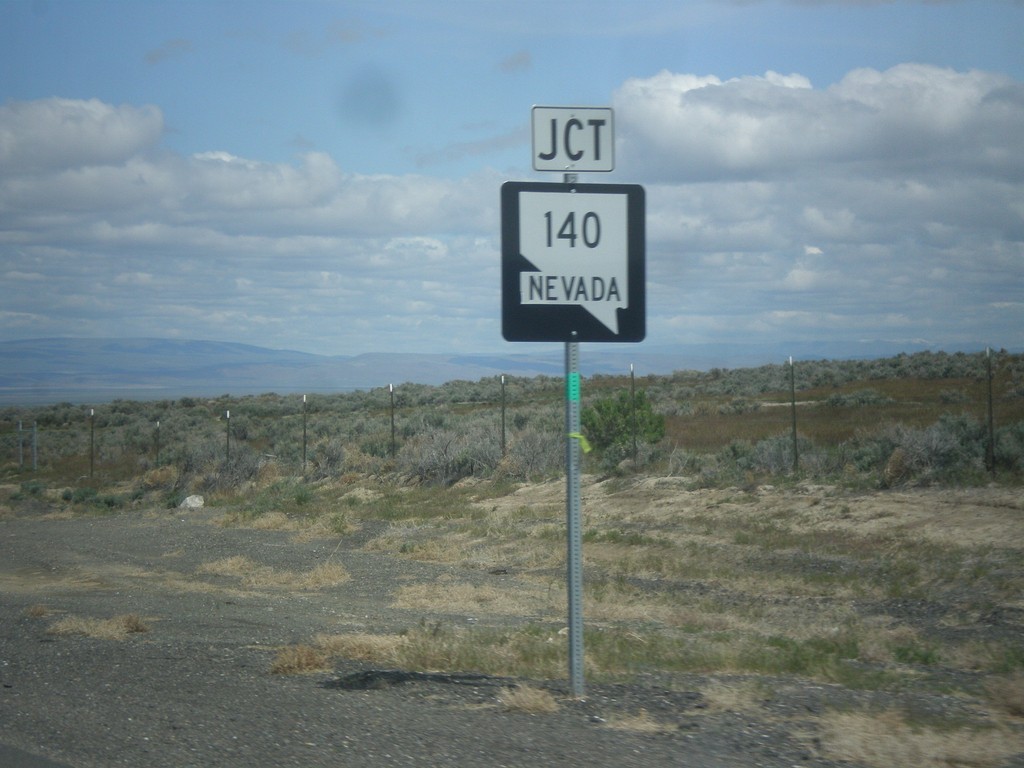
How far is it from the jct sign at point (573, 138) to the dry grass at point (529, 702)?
3.21m

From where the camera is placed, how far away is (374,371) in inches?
5507

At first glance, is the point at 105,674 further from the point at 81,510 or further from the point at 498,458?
the point at 81,510

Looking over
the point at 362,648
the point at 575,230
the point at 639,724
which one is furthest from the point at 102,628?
the point at 575,230

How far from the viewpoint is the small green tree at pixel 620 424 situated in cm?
2794

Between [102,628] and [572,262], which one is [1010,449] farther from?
[102,628]

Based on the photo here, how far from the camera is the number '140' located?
6535 mm

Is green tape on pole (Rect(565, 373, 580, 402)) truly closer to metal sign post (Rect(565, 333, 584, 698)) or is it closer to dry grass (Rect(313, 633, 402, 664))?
metal sign post (Rect(565, 333, 584, 698))

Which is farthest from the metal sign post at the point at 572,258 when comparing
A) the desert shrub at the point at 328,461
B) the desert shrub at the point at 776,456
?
the desert shrub at the point at 328,461

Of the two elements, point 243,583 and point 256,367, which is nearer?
point 243,583

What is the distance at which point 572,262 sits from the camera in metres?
6.55

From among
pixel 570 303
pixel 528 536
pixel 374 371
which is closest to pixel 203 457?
pixel 528 536

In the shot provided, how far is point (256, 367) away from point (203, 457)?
131051mm

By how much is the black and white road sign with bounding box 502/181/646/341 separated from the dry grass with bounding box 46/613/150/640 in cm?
539

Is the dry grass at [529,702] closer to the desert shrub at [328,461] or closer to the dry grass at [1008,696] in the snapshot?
the dry grass at [1008,696]
